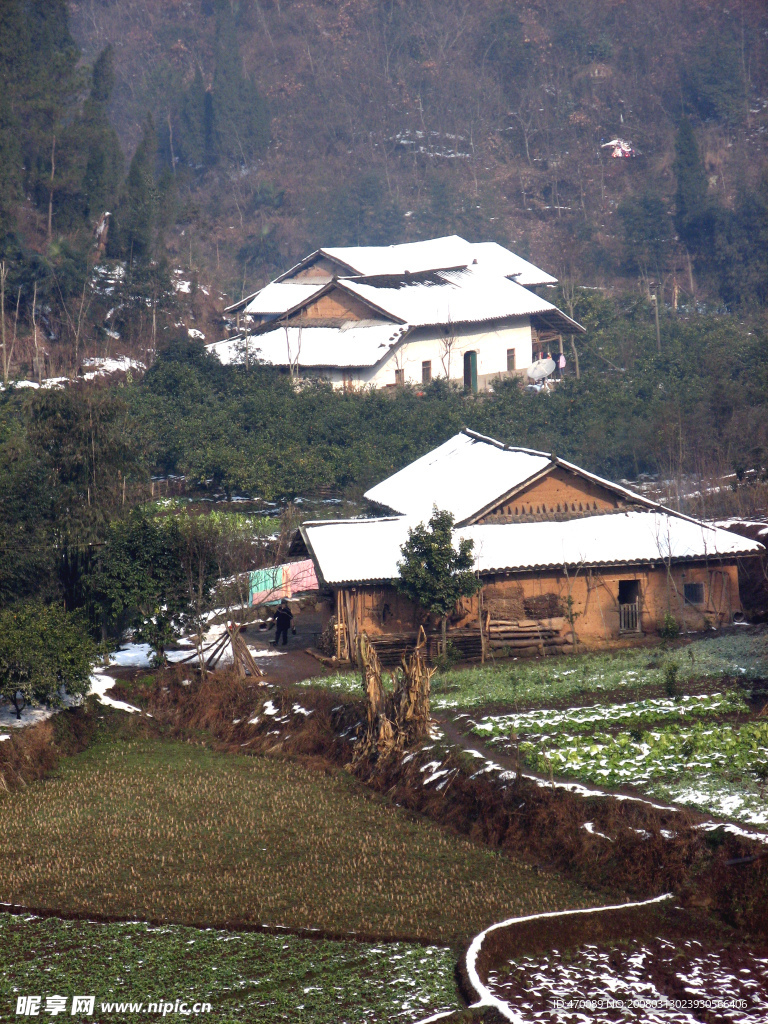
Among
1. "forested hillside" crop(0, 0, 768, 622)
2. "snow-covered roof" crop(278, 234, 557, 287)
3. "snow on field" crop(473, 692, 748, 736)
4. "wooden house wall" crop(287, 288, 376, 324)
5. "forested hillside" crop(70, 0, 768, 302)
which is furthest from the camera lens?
"forested hillside" crop(70, 0, 768, 302)

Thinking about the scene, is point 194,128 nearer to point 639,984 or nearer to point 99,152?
point 99,152

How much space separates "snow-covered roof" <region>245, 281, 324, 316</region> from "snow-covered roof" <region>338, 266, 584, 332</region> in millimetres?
3361

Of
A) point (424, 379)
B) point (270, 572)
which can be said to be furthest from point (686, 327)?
point (270, 572)

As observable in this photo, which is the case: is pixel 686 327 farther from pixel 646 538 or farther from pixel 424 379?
pixel 646 538

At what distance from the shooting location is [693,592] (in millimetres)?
27906

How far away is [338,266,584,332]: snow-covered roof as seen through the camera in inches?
1988

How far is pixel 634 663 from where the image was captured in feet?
79.7

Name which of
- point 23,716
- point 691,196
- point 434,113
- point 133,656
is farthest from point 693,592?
point 434,113

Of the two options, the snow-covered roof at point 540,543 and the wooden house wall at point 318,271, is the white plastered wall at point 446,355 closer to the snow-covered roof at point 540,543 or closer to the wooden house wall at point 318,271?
the wooden house wall at point 318,271

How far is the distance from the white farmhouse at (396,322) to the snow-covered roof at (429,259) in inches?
3.9

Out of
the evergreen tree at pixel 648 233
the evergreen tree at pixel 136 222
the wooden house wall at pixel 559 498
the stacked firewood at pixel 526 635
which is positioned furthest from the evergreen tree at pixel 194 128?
the stacked firewood at pixel 526 635

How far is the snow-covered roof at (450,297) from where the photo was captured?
166 feet

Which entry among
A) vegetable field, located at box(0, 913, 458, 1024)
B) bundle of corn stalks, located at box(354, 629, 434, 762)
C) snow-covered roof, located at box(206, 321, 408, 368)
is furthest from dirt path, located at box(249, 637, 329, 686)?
snow-covered roof, located at box(206, 321, 408, 368)

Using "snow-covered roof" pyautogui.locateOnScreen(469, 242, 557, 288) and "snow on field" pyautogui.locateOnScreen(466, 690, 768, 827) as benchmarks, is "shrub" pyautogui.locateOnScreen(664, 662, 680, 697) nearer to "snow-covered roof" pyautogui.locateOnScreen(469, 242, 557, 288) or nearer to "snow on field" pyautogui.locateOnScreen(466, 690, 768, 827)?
"snow on field" pyautogui.locateOnScreen(466, 690, 768, 827)
